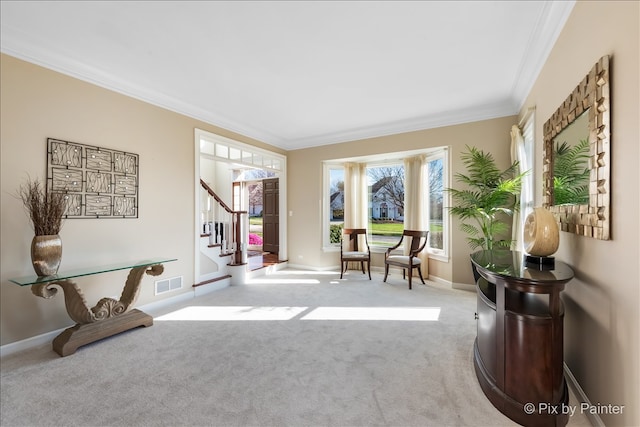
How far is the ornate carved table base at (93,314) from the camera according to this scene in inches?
93.1

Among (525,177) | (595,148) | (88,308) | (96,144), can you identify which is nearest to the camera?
(595,148)

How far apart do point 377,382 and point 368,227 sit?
13.3 ft

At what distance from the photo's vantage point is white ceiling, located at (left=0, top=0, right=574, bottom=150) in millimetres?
2097

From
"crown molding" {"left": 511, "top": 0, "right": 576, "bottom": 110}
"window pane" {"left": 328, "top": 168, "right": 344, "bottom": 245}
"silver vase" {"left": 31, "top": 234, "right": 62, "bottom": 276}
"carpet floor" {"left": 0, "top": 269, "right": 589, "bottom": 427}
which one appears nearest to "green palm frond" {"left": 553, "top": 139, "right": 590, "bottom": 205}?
"crown molding" {"left": 511, "top": 0, "right": 576, "bottom": 110}

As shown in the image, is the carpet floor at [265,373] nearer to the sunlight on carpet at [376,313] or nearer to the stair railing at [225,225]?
the sunlight on carpet at [376,313]

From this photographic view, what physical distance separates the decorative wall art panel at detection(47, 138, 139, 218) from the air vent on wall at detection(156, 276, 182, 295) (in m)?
0.98

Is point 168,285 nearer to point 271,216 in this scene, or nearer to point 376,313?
point 376,313

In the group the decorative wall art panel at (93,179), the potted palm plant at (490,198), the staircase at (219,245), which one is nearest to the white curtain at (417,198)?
the potted palm plant at (490,198)

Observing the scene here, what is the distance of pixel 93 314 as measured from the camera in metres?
2.57

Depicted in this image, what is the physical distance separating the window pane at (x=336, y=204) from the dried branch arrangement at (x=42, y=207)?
4.40 metres

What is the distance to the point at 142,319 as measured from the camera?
9.57 ft

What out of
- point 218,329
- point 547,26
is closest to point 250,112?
point 218,329

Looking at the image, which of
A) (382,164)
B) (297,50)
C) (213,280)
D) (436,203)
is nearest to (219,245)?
(213,280)

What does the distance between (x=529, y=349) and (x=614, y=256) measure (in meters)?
0.68
